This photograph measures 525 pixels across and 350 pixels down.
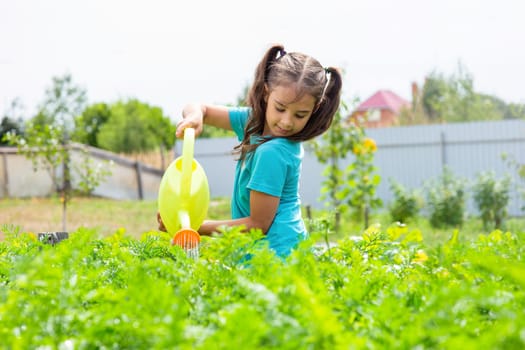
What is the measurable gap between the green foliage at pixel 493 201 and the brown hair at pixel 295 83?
25.5 feet

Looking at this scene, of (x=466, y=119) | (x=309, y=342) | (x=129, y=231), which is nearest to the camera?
(x=309, y=342)

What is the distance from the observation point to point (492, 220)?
9.91 m

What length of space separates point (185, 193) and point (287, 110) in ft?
1.86

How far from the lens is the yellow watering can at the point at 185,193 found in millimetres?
2016

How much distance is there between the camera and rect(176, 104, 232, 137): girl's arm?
7.68ft

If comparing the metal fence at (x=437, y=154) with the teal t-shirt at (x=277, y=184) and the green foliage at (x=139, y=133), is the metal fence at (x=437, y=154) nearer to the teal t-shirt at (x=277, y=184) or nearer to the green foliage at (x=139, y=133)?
the teal t-shirt at (x=277, y=184)

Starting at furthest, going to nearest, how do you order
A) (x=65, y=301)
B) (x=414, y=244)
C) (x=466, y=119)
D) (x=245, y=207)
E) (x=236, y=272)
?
(x=466, y=119) < (x=245, y=207) < (x=414, y=244) < (x=236, y=272) < (x=65, y=301)

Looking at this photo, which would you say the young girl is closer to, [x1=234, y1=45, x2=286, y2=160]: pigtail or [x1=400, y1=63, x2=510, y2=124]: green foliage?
[x1=234, y1=45, x2=286, y2=160]: pigtail

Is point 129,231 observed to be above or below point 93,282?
below

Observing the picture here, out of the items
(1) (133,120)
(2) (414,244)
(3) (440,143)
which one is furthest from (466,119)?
(2) (414,244)

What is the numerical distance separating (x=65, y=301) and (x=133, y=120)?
25.0 metres

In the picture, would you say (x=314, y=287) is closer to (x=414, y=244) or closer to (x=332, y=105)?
(x=414, y=244)

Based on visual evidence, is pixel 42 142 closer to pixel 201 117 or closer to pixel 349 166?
pixel 349 166

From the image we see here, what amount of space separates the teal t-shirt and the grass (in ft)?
17.2
